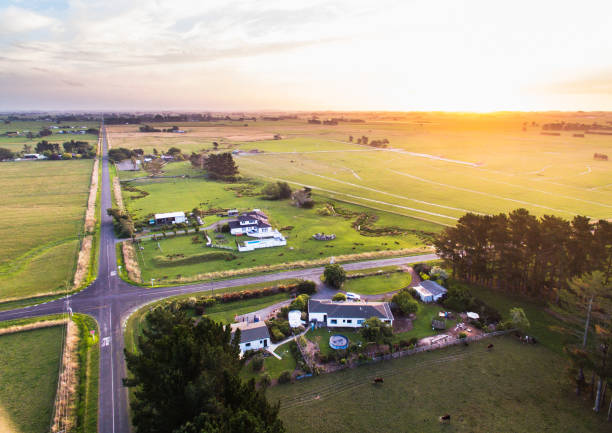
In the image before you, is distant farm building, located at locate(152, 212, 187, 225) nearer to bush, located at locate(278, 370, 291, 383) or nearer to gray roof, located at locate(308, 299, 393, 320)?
gray roof, located at locate(308, 299, 393, 320)

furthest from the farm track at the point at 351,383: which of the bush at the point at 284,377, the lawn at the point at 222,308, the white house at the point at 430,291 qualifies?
the lawn at the point at 222,308

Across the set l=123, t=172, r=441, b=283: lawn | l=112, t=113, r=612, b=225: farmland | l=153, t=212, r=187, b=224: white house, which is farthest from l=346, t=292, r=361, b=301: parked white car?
l=153, t=212, r=187, b=224: white house

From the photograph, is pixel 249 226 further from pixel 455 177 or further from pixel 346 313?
pixel 455 177

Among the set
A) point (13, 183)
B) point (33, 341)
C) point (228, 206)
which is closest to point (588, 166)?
point (228, 206)

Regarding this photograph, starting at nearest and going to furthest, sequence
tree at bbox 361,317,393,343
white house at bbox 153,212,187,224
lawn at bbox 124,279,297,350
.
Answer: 1. tree at bbox 361,317,393,343
2. lawn at bbox 124,279,297,350
3. white house at bbox 153,212,187,224

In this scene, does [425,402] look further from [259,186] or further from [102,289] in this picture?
[259,186]

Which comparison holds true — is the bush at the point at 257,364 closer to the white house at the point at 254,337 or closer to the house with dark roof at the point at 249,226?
the white house at the point at 254,337
